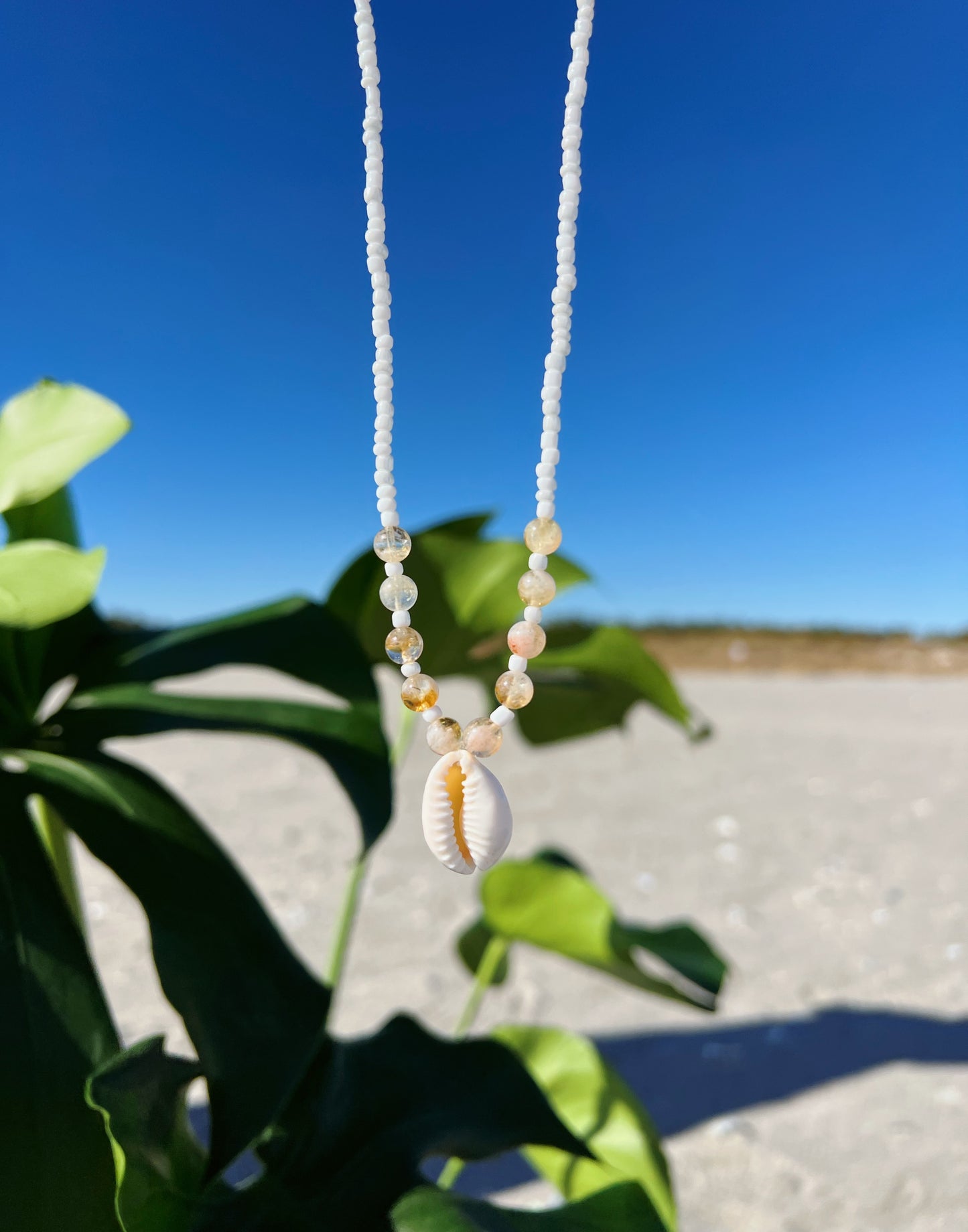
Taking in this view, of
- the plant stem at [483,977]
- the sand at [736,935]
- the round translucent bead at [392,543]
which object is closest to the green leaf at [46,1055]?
the round translucent bead at [392,543]

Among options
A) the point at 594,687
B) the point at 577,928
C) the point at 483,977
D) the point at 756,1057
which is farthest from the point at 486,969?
the point at 756,1057

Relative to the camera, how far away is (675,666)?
4.57 meters

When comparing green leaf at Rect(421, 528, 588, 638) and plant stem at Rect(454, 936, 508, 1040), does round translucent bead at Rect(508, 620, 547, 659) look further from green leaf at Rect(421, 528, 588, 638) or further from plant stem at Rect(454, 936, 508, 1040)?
plant stem at Rect(454, 936, 508, 1040)

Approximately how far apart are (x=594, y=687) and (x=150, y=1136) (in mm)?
501

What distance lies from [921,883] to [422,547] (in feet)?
4.16

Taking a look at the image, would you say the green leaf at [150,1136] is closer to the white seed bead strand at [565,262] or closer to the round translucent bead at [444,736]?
the round translucent bead at [444,736]

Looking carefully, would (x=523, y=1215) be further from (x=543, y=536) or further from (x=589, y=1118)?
(x=543, y=536)

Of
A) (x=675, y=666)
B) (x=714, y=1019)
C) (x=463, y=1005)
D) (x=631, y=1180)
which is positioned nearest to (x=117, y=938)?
(x=463, y=1005)

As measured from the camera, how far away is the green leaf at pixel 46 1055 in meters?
0.41

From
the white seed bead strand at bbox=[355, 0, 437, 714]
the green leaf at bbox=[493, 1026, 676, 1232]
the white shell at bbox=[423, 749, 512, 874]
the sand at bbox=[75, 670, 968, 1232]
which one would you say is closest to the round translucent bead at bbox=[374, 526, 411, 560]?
the white seed bead strand at bbox=[355, 0, 437, 714]

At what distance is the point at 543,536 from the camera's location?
47 cm

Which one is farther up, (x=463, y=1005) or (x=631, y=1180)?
(x=631, y=1180)

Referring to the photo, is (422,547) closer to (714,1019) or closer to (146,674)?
(146,674)

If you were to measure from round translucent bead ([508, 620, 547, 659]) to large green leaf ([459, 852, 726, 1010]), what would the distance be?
0.77 feet
